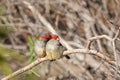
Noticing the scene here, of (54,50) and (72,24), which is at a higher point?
(54,50)

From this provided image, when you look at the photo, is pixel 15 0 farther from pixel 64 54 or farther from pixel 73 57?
pixel 64 54

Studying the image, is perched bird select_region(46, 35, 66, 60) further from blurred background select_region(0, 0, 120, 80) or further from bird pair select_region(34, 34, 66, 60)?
blurred background select_region(0, 0, 120, 80)

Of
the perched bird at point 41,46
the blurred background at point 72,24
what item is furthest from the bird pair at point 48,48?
the blurred background at point 72,24

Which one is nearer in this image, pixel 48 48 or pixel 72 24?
pixel 48 48

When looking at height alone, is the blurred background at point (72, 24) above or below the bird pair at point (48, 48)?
below

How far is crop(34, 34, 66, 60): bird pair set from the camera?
2.96 metres

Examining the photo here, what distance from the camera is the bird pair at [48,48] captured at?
2957mm

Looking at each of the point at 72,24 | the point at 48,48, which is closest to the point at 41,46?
the point at 48,48

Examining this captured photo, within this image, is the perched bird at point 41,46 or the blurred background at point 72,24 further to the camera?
the blurred background at point 72,24

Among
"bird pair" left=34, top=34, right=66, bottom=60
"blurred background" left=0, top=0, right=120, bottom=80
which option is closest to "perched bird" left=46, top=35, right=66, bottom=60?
"bird pair" left=34, top=34, right=66, bottom=60

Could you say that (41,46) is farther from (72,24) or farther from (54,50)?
(72,24)

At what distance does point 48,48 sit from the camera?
3.08m

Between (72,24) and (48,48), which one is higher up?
(48,48)

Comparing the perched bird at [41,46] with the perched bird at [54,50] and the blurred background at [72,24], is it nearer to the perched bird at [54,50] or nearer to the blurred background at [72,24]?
the perched bird at [54,50]
